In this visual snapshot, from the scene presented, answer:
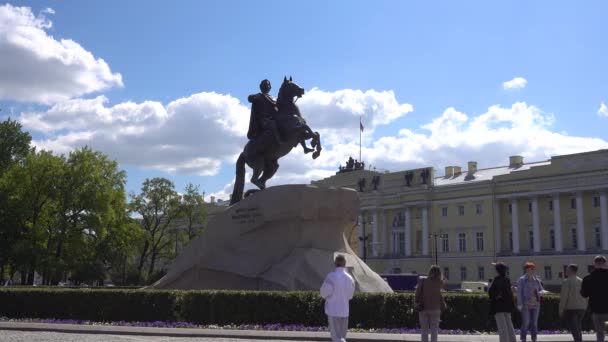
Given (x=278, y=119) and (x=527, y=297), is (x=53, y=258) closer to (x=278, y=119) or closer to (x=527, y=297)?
(x=278, y=119)

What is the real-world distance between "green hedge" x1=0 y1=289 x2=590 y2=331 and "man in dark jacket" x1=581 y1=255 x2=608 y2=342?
484 cm

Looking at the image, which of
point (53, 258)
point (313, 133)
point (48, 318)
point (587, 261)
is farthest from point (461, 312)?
point (587, 261)

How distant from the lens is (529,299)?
14.4 m

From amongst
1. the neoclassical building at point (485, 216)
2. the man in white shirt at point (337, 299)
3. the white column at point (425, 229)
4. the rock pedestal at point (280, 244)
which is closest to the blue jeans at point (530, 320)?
the man in white shirt at point (337, 299)

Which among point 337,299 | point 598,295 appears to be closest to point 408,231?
point 598,295

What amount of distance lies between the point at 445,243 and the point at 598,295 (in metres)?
81.3

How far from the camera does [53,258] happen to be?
47719 millimetres

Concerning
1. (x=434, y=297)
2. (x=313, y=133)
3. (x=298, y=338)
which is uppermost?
(x=313, y=133)

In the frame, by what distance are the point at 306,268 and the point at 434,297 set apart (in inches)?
322

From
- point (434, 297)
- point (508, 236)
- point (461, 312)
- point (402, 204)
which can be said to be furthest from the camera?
point (402, 204)

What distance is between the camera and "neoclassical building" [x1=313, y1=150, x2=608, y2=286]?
78500 mm

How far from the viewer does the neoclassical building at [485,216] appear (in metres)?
78.5

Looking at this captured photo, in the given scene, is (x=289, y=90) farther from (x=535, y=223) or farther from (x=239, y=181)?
(x=535, y=223)

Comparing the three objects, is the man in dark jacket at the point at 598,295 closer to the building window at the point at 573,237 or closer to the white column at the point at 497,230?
the building window at the point at 573,237
